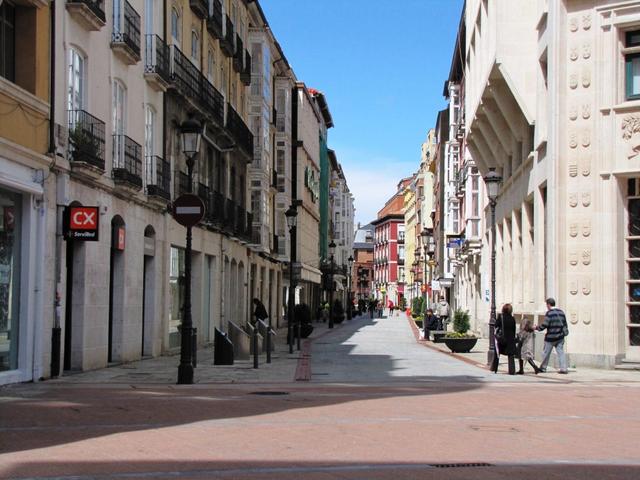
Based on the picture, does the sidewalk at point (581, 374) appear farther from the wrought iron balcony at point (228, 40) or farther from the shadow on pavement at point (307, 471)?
the wrought iron balcony at point (228, 40)

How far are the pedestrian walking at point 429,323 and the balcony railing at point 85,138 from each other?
22043mm

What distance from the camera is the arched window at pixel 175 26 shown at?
2761cm

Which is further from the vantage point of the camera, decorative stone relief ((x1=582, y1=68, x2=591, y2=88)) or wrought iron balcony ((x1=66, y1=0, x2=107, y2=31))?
decorative stone relief ((x1=582, y1=68, x2=591, y2=88))

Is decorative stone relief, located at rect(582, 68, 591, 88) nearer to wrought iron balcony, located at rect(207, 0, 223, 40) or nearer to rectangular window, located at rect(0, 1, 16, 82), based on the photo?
rectangular window, located at rect(0, 1, 16, 82)

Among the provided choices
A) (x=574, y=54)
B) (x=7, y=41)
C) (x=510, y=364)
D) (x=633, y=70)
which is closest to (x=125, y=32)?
(x=7, y=41)

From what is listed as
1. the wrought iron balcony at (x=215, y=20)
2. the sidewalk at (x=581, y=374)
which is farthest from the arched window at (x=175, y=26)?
the sidewalk at (x=581, y=374)

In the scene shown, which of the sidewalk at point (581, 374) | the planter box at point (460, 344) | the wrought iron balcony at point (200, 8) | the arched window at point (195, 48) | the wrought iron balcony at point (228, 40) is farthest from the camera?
the wrought iron balcony at point (228, 40)

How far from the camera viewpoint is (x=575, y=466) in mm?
8688

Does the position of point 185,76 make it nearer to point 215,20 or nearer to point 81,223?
point 215,20

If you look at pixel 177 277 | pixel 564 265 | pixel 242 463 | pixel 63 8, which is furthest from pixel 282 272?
pixel 242 463

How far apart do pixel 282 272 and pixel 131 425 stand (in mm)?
46915

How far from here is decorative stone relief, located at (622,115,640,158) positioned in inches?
853

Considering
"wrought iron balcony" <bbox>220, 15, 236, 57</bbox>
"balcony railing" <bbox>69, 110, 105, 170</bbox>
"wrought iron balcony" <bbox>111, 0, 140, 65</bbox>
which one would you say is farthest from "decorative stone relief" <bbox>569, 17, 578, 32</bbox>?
"wrought iron balcony" <bbox>220, 15, 236, 57</bbox>

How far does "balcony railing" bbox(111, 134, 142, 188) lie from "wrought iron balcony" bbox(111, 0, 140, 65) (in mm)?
1914
